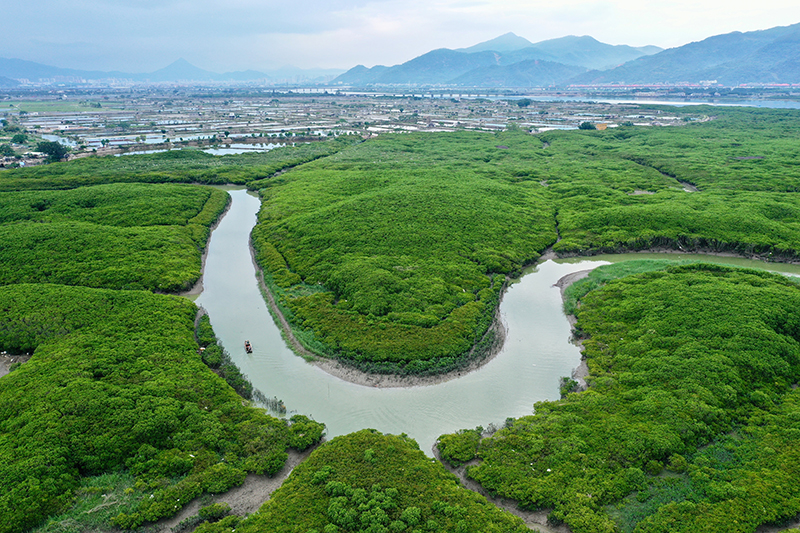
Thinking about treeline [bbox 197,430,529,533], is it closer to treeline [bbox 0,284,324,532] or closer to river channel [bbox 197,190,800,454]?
treeline [bbox 0,284,324,532]

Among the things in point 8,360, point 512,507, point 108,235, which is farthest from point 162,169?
point 512,507

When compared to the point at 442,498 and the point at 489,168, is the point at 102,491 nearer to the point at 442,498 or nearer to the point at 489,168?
the point at 442,498

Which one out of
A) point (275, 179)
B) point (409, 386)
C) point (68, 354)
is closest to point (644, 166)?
point (275, 179)

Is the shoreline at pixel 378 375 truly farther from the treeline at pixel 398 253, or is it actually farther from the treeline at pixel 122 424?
the treeline at pixel 122 424

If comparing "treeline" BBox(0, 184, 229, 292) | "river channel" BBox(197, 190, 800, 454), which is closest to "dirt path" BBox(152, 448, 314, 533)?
"river channel" BBox(197, 190, 800, 454)

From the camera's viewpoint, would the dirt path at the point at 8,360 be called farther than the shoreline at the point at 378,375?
No

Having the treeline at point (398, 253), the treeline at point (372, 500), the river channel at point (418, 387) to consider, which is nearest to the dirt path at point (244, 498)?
the treeline at point (372, 500)
